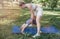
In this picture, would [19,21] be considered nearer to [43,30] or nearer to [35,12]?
[35,12]

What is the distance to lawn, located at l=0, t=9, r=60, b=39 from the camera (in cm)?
936

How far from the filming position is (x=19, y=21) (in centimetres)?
939

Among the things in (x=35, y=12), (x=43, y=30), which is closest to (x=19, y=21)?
(x=35, y=12)

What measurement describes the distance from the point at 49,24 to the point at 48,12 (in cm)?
18

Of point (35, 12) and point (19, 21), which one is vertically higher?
point (35, 12)

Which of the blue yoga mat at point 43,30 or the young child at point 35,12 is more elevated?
the young child at point 35,12

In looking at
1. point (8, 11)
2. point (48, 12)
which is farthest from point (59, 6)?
point (8, 11)

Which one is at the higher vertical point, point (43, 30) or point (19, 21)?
point (19, 21)

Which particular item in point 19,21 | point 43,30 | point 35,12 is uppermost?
point 35,12

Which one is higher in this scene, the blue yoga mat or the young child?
the young child

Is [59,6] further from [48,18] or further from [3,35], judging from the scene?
[3,35]

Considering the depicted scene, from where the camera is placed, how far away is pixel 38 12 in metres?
9.35

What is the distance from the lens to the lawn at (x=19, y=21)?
9.36 meters

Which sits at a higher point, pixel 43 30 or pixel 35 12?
pixel 35 12
